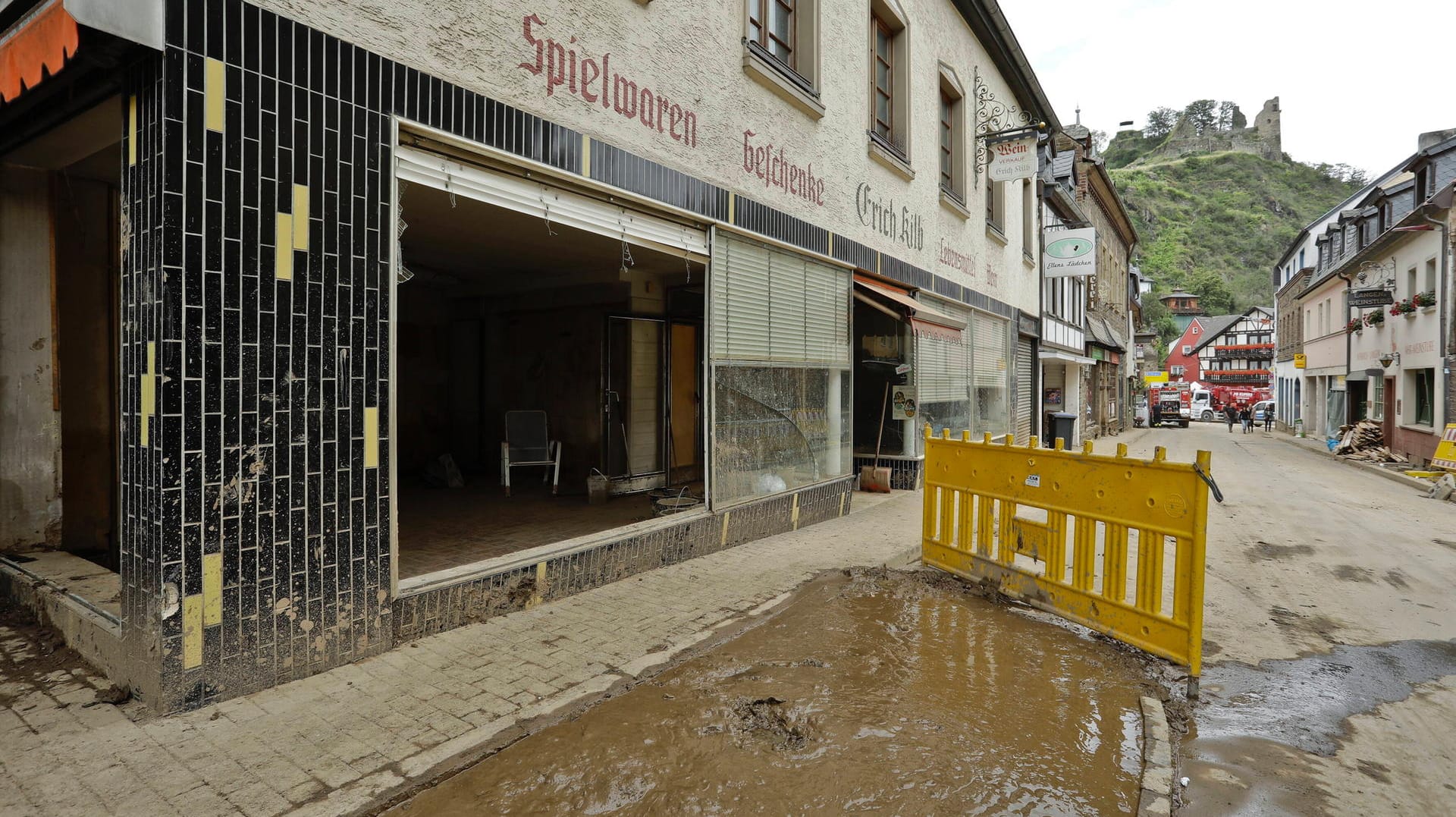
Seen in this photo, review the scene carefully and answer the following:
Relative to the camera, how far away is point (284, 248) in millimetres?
3320

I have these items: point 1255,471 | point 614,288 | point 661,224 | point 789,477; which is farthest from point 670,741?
point 1255,471

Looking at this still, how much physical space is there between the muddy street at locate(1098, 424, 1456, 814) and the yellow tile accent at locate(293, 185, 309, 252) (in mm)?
4484

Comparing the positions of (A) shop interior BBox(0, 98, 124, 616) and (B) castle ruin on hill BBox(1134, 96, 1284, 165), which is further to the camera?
(B) castle ruin on hill BBox(1134, 96, 1284, 165)

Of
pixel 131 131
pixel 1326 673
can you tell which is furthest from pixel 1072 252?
pixel 131 131

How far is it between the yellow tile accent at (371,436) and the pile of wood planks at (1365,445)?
24.0 meters

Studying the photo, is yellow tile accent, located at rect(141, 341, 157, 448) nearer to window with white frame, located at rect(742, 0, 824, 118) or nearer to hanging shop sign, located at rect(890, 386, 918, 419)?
window with white frame, located at rect(742, 0, 824, 118)

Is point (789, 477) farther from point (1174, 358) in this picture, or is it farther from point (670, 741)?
point (1174, 358)

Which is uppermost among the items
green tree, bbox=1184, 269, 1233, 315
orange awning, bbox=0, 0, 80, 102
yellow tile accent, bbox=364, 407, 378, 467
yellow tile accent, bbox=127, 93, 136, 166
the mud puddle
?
green tree, bbox=1184, 269, 1233, 315

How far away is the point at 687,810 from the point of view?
253 cm

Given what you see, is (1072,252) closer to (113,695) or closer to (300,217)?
(300,217)

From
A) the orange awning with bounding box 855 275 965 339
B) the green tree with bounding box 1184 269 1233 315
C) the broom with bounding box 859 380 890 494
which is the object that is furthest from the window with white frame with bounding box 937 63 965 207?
the green tree with bounding box 1184 269 1233 315

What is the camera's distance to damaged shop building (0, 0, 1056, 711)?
3.06 meters

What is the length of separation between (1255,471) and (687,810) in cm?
1821

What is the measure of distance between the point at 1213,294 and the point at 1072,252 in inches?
3509
